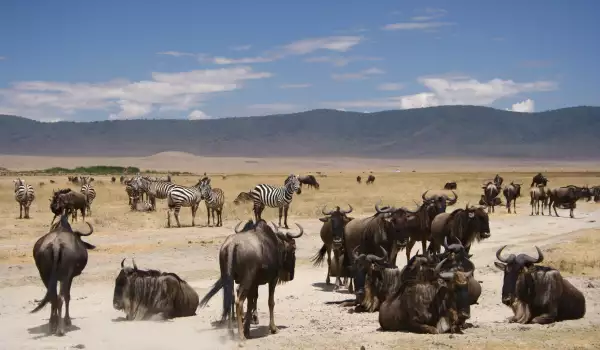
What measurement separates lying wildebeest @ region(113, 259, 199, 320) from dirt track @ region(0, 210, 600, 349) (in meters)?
0.25

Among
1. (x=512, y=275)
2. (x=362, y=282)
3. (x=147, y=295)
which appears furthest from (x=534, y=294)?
(x=147, y=295)

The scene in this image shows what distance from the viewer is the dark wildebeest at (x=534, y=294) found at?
11961 millimetres

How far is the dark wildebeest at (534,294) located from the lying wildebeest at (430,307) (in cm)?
95

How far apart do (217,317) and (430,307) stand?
11.6 ft

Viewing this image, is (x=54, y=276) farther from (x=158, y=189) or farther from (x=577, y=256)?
(x=158, y=189)

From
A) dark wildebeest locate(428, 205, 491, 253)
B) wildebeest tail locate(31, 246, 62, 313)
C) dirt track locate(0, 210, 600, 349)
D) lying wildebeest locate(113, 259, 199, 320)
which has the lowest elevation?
dirt track locate(0, 210, 600, 349)

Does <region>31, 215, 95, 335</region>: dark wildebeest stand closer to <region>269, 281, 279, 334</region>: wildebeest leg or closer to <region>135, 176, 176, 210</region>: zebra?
<region>269, 281, 279, 334</region>: wildebeest leg

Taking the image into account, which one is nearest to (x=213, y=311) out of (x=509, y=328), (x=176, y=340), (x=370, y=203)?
(x=176, y=340)

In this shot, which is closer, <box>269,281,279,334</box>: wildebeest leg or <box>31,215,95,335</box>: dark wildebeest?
<box>31,215,95,335</box>: dark wildebeest

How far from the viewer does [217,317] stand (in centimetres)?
1279

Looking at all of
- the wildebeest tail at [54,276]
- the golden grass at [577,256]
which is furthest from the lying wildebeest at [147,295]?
the golden grass at [577,256]

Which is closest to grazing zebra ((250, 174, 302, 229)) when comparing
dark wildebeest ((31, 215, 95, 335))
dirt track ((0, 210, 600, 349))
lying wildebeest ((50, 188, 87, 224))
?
lying wildebeest ((50, 188, 87, 224))

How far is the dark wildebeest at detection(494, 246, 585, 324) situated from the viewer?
471 inches

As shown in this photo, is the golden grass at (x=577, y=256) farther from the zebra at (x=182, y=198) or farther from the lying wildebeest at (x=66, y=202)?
the lying wildebeest at (x=66, y=202)
